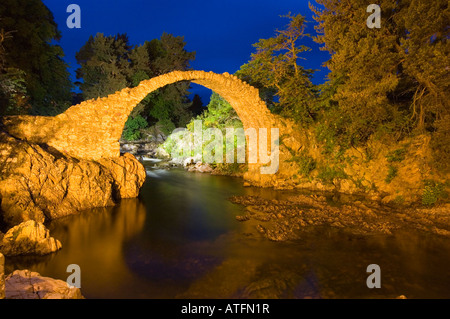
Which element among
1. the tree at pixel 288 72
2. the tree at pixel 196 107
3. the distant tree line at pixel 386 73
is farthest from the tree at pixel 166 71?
the distant tree line at pixel 386 73

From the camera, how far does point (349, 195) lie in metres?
10.1

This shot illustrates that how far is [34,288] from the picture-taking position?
11.2 feet

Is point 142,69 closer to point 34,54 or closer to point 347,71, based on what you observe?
point 34,54

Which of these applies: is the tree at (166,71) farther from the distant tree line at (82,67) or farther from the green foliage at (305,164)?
the green foliage at (305,164)

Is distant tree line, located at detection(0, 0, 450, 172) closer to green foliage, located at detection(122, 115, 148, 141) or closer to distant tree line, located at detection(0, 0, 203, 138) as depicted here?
distant tree line, located at detection(0, 0, 203, 138)

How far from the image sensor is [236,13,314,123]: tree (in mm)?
11656

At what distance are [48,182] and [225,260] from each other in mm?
5287

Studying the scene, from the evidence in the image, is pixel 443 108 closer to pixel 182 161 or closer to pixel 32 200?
pixel 32 200

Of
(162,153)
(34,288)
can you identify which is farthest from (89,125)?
(162,153)

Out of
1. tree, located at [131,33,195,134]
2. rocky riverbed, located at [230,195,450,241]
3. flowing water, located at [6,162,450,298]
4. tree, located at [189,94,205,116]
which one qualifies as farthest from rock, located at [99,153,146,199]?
tree, located at [189,94,205,116]

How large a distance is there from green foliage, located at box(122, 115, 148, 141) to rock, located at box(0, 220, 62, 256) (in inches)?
870

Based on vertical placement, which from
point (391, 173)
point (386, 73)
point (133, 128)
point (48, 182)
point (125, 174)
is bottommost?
point (48, 182)
